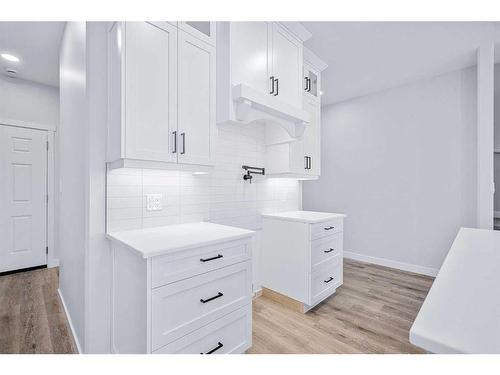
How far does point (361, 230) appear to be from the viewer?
3979 millimetres

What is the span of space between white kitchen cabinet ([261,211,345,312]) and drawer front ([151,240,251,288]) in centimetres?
87

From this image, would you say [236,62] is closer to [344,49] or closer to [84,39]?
[84,39]

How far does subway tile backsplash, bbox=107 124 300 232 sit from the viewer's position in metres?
1.69

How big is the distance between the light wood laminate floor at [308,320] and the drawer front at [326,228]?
722 millimetres

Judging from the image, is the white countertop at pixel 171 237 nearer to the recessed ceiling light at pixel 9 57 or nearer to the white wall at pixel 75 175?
the white wall at pixel 75 175

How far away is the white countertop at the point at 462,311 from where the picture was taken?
0.49m

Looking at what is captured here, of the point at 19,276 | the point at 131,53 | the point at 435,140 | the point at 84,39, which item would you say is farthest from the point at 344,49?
the point at 19,276

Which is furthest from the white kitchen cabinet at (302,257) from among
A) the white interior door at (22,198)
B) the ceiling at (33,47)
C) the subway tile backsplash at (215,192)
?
the white interior door at (22,198)

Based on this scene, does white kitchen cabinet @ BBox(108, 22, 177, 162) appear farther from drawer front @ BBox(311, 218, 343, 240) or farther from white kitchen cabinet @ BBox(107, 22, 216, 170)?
drawer front @ BBox(311, 218, 343, 240)

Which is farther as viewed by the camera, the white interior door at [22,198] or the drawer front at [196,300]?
the white interior door at [22,198]

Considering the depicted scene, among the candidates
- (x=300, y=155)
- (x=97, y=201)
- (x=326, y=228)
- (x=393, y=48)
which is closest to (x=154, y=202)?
(x=97, y=201)

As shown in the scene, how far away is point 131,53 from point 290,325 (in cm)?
232

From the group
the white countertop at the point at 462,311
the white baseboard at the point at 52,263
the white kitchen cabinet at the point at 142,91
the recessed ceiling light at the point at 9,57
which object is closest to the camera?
the white countertop at the point at 462,311
